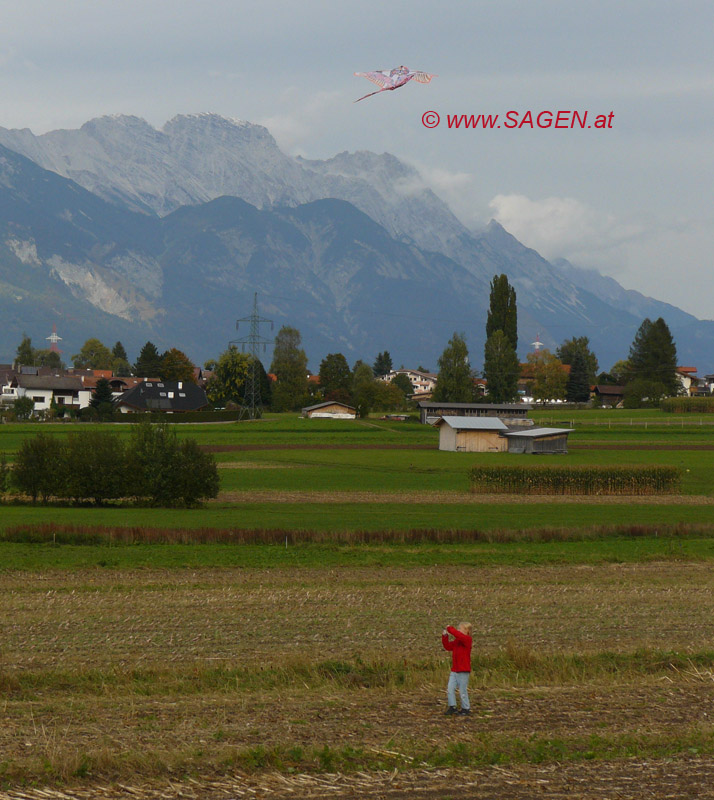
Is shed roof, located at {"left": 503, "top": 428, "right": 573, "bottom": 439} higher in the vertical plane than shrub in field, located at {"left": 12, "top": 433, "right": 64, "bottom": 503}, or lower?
higher

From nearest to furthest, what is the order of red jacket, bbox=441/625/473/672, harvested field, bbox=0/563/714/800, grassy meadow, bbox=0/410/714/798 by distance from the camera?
harvested field, bbox=0/563/714/800
grassy meadow, bbox=0/410/714/798
red jacket, bbox=441/625/473/672

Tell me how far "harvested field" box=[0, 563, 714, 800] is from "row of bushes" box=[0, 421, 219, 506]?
83.0ft

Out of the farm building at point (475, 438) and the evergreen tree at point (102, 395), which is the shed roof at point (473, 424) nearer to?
the farm building at point (475, 438)

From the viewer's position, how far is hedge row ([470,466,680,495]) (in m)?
76.1

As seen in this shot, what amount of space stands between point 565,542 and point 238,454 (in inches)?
2315

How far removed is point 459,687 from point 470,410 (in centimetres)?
13161

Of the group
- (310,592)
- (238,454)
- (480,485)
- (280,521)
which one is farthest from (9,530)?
(238,454)

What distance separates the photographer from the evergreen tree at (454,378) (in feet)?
607

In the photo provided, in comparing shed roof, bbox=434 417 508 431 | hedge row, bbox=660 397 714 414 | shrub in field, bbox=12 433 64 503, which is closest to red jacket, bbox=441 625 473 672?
shrub in field, bbox=12 433 64 503

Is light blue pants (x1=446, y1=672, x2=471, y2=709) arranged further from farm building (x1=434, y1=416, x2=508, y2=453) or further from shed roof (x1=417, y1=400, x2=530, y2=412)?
shed roof (x1=417, y1=400, x2=530, y2=412)

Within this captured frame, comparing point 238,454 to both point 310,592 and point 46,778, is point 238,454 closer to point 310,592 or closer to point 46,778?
point 310,592

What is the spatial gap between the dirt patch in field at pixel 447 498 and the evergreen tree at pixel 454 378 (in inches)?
4366

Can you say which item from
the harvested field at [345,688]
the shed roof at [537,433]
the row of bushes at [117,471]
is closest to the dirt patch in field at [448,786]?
the harvested field at [345,688]

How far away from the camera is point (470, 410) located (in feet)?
494
